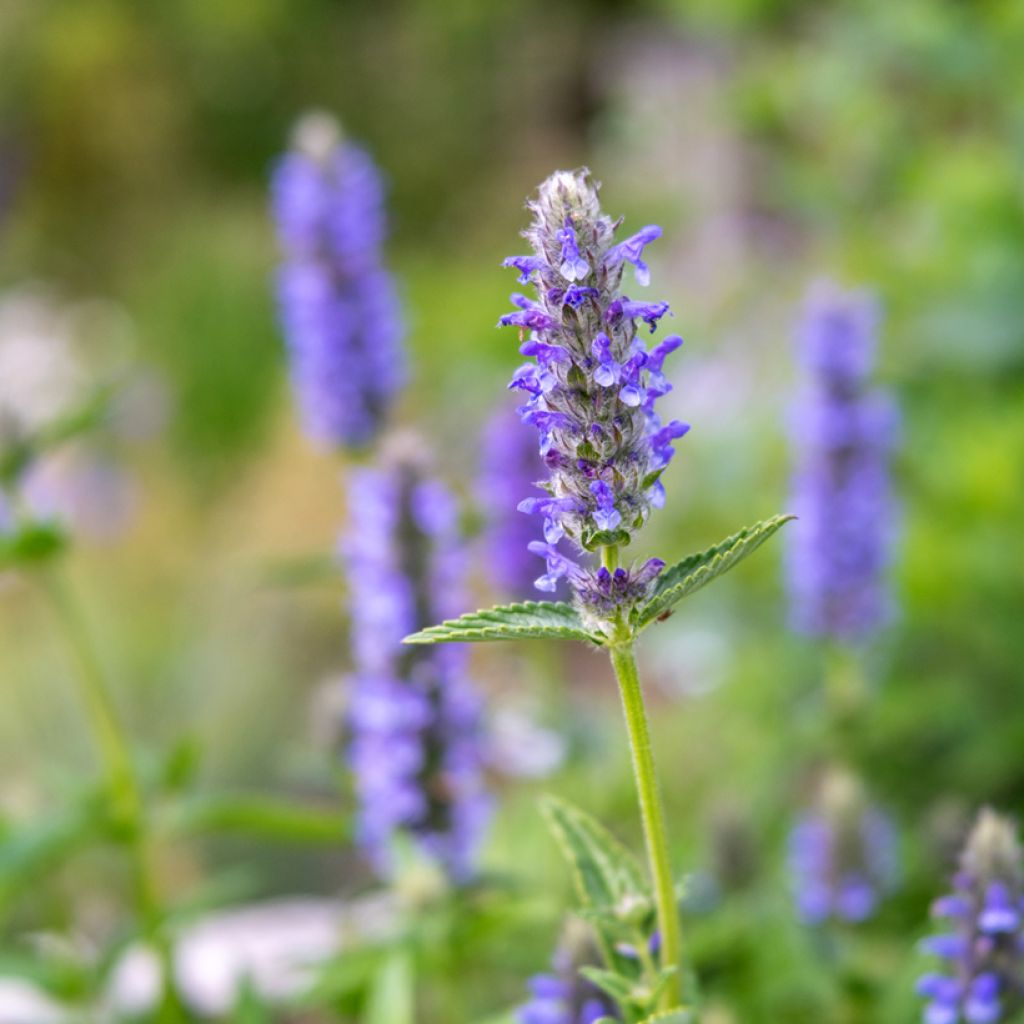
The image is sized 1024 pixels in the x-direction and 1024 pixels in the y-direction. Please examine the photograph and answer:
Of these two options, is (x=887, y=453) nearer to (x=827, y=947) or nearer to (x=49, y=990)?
(x=827, y=947)

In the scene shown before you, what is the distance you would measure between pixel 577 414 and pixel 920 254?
4009 mm

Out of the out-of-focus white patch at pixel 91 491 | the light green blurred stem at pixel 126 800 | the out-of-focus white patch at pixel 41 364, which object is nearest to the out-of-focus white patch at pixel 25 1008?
the light green blurred stem at pixel 126 800

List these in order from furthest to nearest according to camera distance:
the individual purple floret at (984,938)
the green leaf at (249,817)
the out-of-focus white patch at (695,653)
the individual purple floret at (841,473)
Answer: the out-of-focus white patch at (695,653) < the individual purple floret at (841,473) < the green leaf at (249,817) < the individual purple floret at (984,938)

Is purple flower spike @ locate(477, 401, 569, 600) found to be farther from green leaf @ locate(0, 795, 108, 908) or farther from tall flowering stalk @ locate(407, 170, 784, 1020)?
tall flowering stalk @ locate(407, 170, 784, 1020)

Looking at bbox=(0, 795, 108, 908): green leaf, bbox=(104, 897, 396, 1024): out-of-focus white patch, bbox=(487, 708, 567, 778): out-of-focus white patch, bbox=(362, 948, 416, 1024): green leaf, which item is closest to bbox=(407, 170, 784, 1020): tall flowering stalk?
bbox=(362, 948, 416, 1024): green leaf

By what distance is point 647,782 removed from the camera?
4.57 feet

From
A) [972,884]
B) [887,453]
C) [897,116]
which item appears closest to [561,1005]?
[972,884]

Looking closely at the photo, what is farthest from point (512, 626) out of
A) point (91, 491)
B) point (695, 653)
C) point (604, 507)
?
point (91, 491)

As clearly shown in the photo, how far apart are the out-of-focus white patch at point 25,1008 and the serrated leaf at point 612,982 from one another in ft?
5.70

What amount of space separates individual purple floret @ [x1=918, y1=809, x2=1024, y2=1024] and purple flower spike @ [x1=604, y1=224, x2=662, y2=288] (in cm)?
80

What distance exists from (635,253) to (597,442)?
0.18m

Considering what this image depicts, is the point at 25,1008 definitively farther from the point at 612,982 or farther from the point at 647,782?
the point at 647,782

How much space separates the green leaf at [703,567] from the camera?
1.23 meters

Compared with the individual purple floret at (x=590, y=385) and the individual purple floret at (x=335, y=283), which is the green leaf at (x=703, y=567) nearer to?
the individual purple floret at (x=590, y=385)
